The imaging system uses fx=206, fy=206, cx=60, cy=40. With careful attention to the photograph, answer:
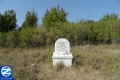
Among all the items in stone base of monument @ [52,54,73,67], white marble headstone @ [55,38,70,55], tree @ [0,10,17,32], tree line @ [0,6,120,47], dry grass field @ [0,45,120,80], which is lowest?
dry grass field @ [0,45,120,80]

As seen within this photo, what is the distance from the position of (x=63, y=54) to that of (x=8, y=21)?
13837 millimetres

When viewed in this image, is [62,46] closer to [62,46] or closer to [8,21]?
[62,46]

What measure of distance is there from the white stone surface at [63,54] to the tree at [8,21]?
43.0ft

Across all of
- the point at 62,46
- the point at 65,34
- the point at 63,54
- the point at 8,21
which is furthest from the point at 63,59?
the point at 8,21

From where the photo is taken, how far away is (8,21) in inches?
868

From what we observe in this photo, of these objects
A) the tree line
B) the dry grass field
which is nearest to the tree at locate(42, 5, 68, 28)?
the tree line

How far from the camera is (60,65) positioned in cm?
913

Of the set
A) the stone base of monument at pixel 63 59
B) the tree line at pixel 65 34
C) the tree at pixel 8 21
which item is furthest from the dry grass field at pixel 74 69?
the tree at pixel 8 21

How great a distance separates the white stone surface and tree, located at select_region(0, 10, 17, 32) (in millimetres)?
13096

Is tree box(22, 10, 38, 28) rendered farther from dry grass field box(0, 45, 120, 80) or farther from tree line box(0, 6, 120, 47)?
dry grass field box(0, 45, 120, 80)

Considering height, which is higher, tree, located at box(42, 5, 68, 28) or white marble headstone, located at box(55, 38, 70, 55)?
tree, located at box(42, 5, 68, 28)

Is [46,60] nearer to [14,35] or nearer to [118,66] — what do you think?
[118,66]

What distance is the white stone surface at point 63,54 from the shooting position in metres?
9.40

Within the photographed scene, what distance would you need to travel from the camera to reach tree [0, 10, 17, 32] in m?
21.7
